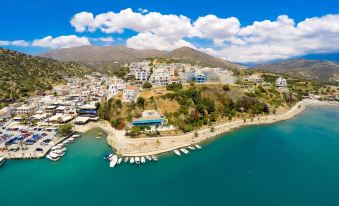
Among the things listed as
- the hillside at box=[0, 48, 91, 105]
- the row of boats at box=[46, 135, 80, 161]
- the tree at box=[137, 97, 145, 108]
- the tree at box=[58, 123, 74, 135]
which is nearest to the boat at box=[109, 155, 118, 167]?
the row of boats at box=[46, 135, 80, 161]

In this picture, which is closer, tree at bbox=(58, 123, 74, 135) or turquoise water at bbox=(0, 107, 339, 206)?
turquoise water at bbox=(0, 107, 339, 206)

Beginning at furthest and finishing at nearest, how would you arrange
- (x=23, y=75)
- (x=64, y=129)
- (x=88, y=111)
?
1. (x=23, y=75)
2. (x=88, y=111)
3. (x=64, y=129)

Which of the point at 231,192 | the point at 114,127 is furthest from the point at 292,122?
the point at 114,127

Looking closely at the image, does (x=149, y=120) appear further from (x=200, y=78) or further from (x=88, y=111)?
(x=200, y=78)

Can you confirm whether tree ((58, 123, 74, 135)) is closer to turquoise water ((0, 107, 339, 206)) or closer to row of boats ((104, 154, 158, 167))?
turquoise water ((0, 107, 339, 206))

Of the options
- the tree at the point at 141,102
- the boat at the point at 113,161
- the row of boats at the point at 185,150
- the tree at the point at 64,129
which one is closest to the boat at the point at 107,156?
the boat at the point at 113,161

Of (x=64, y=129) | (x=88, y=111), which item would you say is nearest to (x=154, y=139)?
(x=64, y=129)

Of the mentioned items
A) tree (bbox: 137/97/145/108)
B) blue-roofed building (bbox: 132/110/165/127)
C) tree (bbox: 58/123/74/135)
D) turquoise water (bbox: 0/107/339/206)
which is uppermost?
tree (bbox: 137/97/145/108)
